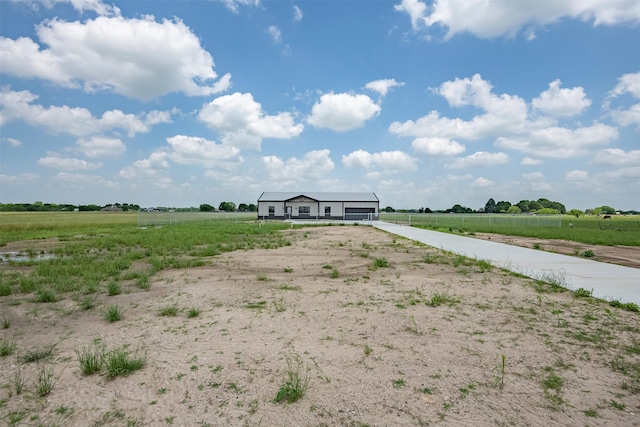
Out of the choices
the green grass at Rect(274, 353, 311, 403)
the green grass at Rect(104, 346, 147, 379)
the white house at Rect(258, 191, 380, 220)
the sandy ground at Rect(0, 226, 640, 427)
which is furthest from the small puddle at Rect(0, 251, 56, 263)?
the white house at Rect(258, 191, 380, 220)

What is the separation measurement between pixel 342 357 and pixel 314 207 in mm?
46537

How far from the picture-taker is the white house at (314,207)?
1957 inches

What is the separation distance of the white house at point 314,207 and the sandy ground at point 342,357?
1691 inches

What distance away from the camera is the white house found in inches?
1957

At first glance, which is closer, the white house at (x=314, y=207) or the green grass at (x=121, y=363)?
the green grass at (x=121, y=363)

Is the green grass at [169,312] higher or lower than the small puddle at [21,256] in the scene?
higher

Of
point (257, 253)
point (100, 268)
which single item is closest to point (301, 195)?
point (257, 253)

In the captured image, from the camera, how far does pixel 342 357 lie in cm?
367

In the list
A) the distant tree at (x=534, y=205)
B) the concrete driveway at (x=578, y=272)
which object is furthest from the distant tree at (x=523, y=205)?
the concrete driveway at (x=578, y=272)

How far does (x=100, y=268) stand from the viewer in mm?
8812

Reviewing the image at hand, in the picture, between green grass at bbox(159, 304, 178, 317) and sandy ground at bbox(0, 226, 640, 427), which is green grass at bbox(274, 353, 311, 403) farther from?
green grass at bbox(159, 304, 178, 317)

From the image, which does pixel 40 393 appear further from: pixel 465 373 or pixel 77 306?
pixel 465 373

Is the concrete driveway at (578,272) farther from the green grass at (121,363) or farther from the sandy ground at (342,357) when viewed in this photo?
the green grass at (121,363)

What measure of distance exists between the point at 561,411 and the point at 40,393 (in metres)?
4.46
